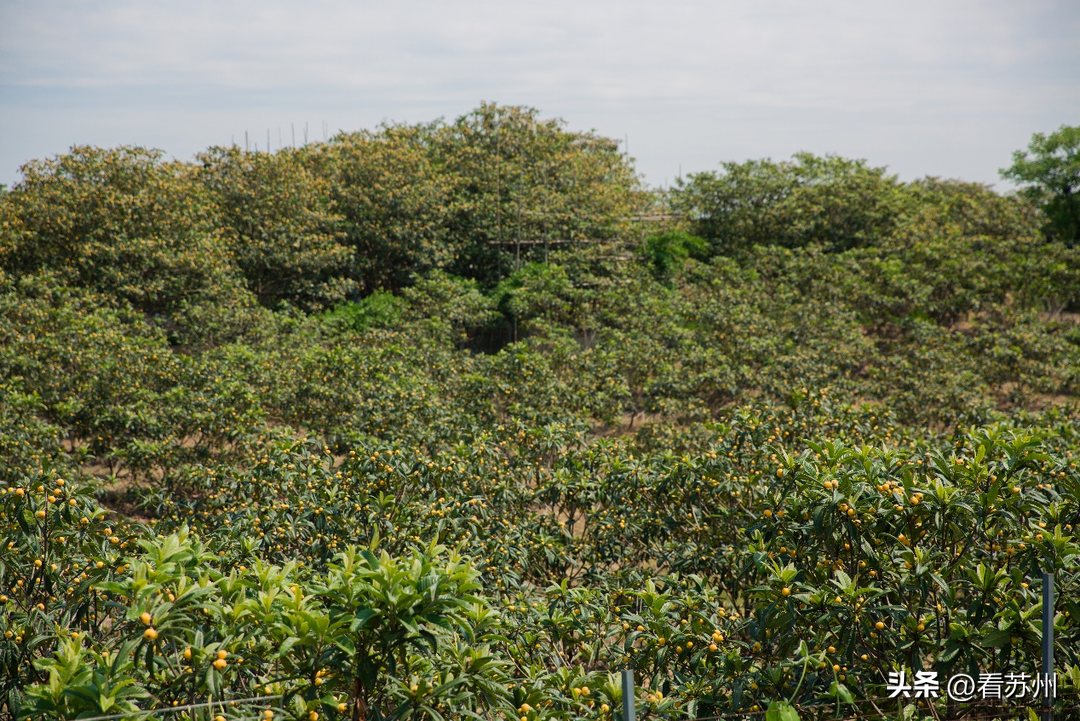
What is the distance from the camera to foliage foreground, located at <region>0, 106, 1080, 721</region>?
269cm

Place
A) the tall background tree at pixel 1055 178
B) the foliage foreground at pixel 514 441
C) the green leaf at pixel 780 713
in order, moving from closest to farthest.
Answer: the green leaf at pixel 780 713
the foliage foreground at pixel 514 441
the tall background tree at pixel 1055 178

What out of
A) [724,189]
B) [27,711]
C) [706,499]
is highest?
[724,189]

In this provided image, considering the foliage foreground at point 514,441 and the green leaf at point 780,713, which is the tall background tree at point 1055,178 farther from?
the green leaf at point 780,713

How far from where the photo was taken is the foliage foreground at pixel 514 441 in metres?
2.69

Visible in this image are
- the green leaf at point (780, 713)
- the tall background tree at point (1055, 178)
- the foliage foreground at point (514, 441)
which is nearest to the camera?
the green leaf at point (780, 713)

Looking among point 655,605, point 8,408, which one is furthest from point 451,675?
point 8,408

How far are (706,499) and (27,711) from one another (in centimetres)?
400

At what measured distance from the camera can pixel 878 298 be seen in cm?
1513

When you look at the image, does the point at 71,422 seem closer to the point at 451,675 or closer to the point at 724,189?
the point at 451,675

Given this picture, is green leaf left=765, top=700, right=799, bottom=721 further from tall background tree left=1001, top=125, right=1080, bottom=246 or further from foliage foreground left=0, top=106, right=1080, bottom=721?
tall background tree left=1001, top=125, right=1080, bottom=246

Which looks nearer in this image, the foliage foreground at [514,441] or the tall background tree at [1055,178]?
the foliage foreground at [514,441]

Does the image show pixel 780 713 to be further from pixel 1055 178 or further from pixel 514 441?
pixel 1055 178

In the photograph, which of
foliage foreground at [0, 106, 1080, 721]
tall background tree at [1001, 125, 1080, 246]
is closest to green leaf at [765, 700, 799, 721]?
foliage foreground at [0, 106, 1080, 721]

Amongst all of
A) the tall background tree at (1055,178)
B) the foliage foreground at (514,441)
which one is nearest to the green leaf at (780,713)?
the foliage foreground at (514,441)
